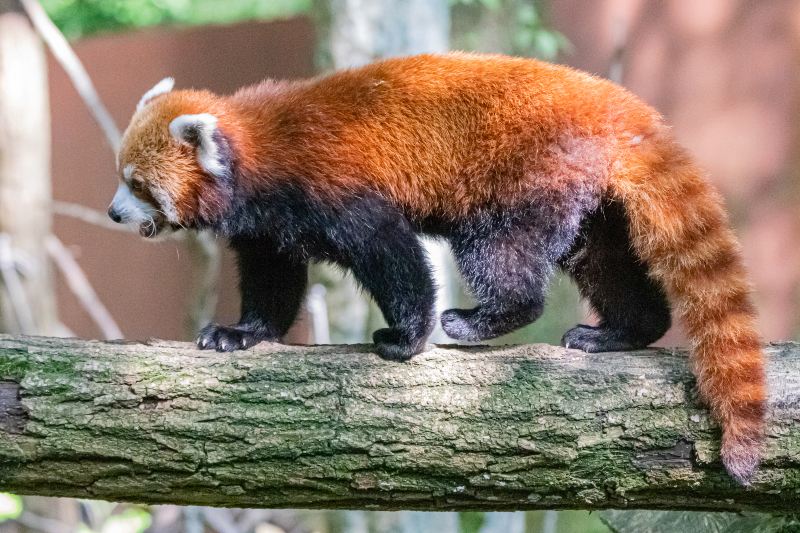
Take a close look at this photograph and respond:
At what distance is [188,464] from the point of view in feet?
6.87

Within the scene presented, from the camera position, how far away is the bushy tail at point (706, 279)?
2.08 meters

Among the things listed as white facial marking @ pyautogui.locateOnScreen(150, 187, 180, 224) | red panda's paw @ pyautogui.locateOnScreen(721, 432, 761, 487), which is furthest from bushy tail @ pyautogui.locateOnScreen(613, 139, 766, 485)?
white facial marking @ pyautogui.locateOnScreen(150, 187, 180, 224)

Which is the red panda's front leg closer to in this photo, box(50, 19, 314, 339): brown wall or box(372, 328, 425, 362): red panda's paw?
box(372, 328, 425, 362): red panda's paw

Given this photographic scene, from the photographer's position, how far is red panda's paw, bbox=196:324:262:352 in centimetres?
246

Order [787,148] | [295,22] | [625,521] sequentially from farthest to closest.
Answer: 1. [295,22]
2. [787,148]
3. [625,521]

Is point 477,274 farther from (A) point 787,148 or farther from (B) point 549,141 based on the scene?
(A) point 787,148

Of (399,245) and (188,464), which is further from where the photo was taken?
(399,245)

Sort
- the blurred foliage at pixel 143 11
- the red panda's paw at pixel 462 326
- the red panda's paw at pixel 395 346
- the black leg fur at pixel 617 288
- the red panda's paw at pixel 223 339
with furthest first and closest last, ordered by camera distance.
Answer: the blurred foliage at pixel 143 11 → the red panda's paw at pixel 462 326 → the black leg fur at pixel 617 288 → the red panda's paw at pixel 223 339 → the red panda's paw at pixel 395 346

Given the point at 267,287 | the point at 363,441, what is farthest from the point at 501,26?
the point at 363,441

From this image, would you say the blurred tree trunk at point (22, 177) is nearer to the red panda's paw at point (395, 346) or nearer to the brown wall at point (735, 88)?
the brown wall at point (735, 88)

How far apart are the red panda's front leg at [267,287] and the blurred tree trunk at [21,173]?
1.65m

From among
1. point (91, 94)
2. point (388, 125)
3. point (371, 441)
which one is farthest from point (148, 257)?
point (371, 441)

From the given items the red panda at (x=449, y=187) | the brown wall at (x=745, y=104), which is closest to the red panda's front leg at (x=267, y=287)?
the red panda at (x=449, y=187)

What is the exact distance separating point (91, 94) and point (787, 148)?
3761 mm
